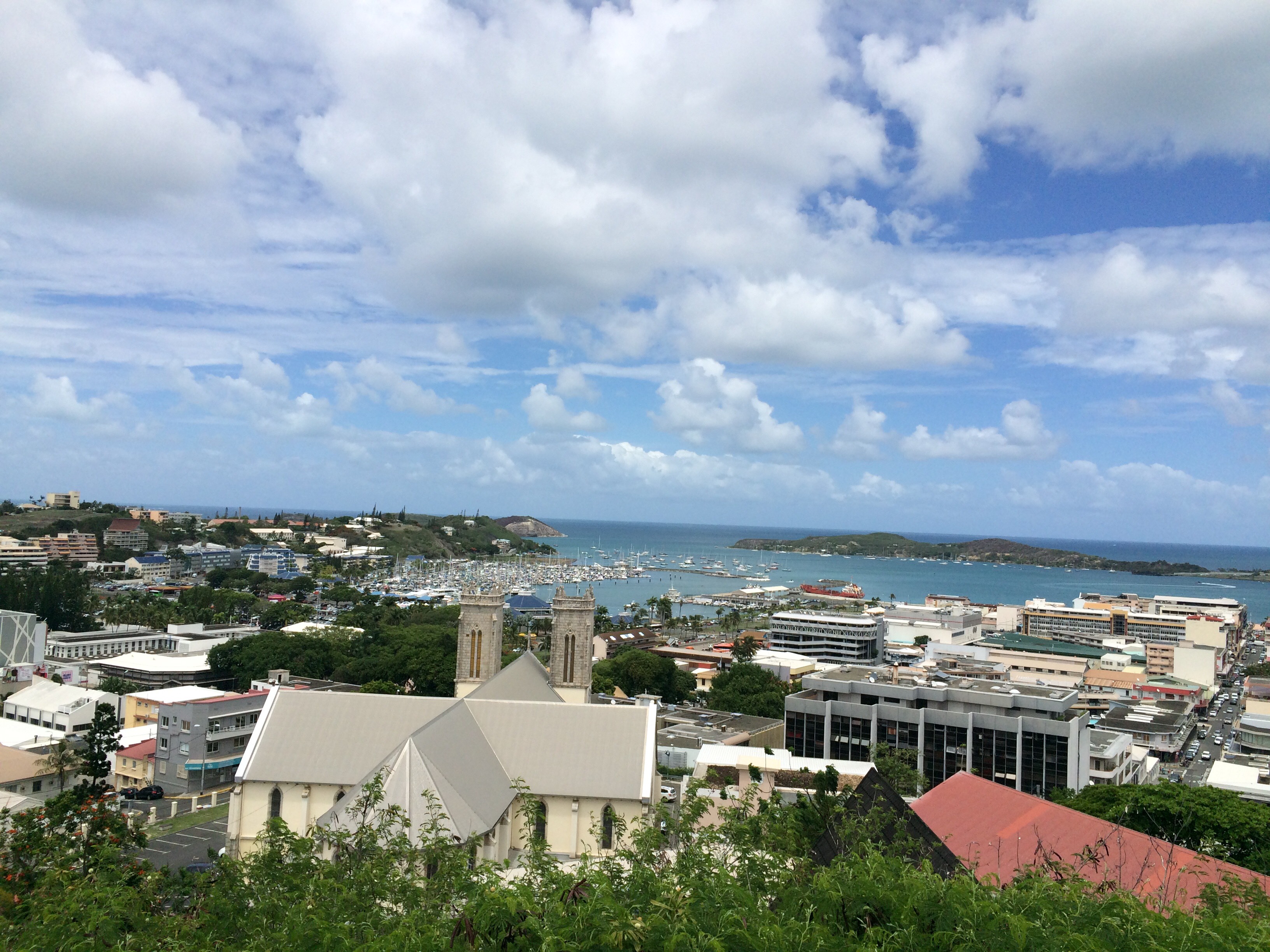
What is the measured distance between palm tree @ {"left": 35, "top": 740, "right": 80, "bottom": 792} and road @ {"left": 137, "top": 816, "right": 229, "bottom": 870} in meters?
4.07

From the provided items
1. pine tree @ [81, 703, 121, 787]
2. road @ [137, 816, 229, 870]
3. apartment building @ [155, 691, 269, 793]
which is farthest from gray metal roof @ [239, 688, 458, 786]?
apartment building @ [155, 691, 269, 793]

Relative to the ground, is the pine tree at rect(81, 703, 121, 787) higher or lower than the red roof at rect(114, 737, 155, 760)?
higher

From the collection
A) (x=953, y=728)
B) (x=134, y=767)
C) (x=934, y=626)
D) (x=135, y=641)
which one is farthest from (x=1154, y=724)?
(x=135, y=641)

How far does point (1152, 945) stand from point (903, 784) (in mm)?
19356

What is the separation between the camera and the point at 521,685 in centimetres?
1938

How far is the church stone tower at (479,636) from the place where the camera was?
21.8 metres

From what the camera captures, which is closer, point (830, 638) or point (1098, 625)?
point (830, 638)

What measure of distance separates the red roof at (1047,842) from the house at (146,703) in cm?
2728

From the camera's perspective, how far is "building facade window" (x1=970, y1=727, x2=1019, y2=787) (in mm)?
28484

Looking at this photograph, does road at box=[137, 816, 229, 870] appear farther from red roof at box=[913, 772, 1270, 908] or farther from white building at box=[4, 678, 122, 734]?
red roof at box=[913, 772, 1270, 908]

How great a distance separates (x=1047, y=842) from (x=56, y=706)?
33113 mm

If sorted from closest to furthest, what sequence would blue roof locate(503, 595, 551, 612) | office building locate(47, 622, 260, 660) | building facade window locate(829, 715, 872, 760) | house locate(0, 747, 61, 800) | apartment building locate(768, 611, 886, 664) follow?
1. house locate(0, 747, 61, 800)
2. building facade window locate(829, 715, 872, 760)
3. office building locate(47, 622, 260, 660)
4. apartment building locate(768, 611, 886, 664)
5. blue roof locate(503, 595, 551, 612)

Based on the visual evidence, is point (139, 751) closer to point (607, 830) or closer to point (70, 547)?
point (607, 830)

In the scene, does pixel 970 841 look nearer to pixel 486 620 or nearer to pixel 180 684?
pixel 486 620
